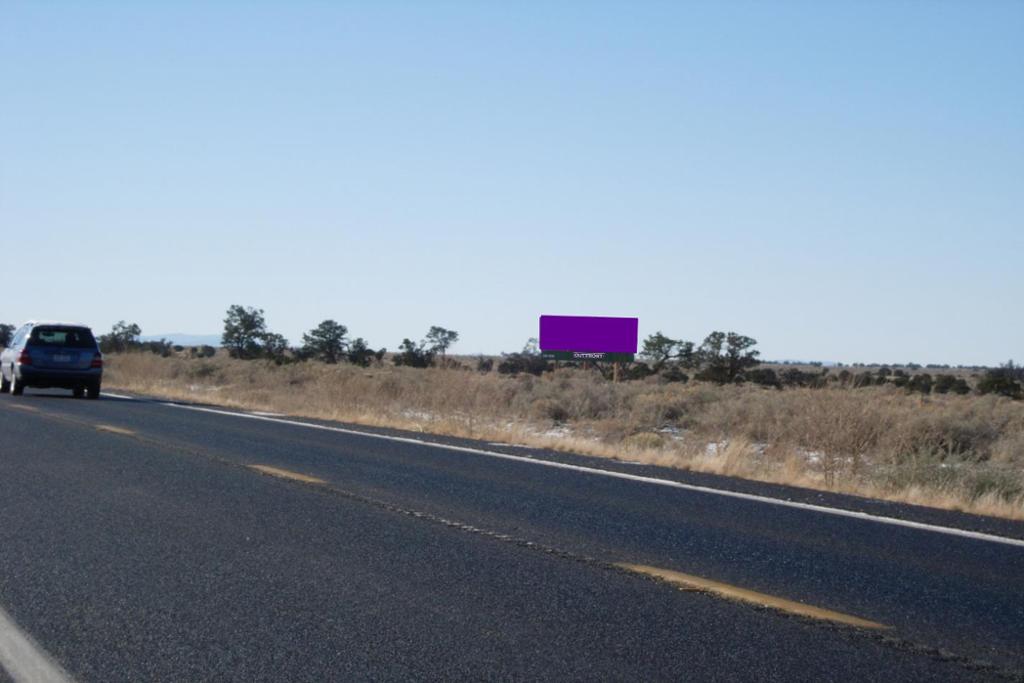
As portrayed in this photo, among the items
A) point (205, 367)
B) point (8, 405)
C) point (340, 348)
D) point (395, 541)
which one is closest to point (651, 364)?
point (340, 348)

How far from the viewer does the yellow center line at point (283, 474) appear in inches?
455

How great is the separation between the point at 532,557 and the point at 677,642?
2.20 meters

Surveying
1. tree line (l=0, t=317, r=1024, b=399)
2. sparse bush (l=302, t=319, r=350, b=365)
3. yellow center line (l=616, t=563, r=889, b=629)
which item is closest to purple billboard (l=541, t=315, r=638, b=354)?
tree line (l=0, t=317, r=1024, b=399)

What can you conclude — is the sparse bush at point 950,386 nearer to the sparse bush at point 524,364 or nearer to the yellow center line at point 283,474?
the sparse bush at point 524,364

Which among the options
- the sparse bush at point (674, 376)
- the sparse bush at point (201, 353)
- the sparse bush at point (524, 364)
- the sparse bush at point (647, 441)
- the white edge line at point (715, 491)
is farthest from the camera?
the sparse bush at point (201, 353)

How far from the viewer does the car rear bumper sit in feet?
90.0

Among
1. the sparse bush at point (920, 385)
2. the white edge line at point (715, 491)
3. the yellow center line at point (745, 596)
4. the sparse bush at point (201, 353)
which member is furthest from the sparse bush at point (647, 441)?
the sparse bush at point (201, 353)

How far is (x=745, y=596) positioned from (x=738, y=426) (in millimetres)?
17899

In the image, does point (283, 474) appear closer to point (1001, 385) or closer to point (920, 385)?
point (1001, 385)

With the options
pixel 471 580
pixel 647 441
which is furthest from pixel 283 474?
pixel 647 441

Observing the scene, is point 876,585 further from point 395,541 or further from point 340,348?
point 340,348

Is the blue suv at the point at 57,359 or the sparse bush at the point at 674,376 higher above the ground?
the sparse bush at the point at 674,376

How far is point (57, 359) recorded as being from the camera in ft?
90.5

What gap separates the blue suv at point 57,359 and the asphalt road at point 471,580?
15.7 metres
